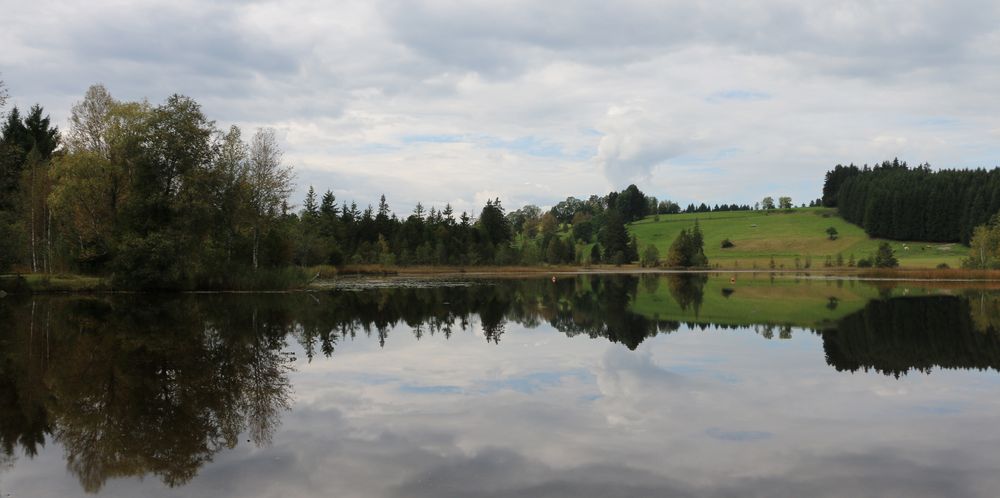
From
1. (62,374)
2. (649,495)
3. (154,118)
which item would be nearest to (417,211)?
(154,118)

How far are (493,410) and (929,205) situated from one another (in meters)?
152

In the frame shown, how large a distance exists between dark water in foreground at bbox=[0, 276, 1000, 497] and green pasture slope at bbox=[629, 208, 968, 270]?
96433 millimetres

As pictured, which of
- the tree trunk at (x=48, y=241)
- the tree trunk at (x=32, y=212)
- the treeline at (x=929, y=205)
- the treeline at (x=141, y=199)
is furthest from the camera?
the treeline at (x=929, y=205)

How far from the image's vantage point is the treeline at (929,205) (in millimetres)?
129500

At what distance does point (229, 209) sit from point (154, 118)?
7238 millimetres

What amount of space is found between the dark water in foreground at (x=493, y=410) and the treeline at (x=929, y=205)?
123788 mm

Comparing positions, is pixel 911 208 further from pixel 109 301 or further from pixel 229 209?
pixel 109 301

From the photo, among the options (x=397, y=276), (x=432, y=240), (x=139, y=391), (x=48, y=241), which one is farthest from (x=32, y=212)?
(x=432, y=240)

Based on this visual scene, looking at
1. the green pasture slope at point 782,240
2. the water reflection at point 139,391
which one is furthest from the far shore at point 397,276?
the green pasture slope at point 782,240

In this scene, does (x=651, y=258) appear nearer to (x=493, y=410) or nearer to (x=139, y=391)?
(x=493, y=410)

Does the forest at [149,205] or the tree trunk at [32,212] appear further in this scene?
the tree trunk at [32,212]

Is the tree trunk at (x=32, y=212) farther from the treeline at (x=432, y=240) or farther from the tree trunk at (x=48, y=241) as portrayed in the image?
the treeline at (x=432, y=240)

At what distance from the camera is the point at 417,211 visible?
140m

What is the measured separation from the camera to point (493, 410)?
1259cm
